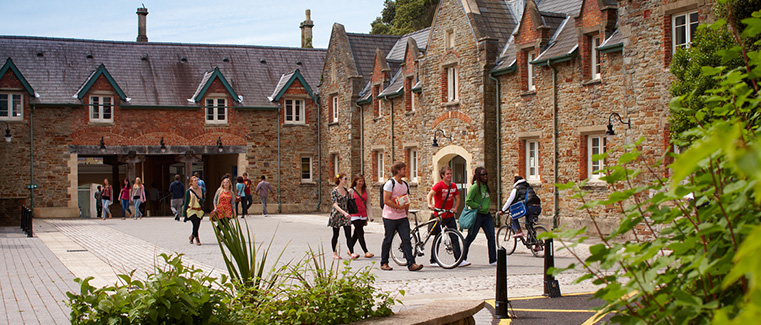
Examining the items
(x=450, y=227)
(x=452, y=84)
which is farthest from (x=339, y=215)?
(x=452, y=84)

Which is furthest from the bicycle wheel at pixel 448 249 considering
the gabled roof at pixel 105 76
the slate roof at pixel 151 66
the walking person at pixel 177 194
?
the gabled roof at pixel 105 76

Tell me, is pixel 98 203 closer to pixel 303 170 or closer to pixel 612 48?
pixel 303 170

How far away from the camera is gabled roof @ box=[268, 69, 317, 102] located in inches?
1524

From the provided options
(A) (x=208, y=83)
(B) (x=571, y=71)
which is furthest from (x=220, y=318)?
(A) (x=208, y=83)

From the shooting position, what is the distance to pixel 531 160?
2392 centimetres

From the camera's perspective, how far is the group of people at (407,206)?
13297mm

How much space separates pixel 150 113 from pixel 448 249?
25830 mm

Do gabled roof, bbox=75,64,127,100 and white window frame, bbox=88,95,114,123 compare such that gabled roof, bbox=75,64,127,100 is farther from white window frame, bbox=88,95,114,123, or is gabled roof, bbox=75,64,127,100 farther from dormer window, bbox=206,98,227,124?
dormer window, bbox=206,98,227,124

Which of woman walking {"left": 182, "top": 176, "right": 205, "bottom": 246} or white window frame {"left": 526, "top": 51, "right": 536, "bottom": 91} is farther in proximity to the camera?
white window frame {"left": 526, "top": 51, "right": 536, "bottom": 91}

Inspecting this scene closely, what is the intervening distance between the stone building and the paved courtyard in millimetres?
9602

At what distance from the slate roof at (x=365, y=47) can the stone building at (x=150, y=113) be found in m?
3.84

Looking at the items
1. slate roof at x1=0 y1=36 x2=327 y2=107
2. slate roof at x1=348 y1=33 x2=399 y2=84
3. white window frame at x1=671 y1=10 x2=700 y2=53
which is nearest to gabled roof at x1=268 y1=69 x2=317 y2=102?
slate roof at x1=0 y1=36 x2=327 y2=107

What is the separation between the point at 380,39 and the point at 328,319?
3308cm

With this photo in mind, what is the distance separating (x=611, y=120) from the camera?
66.2ft
